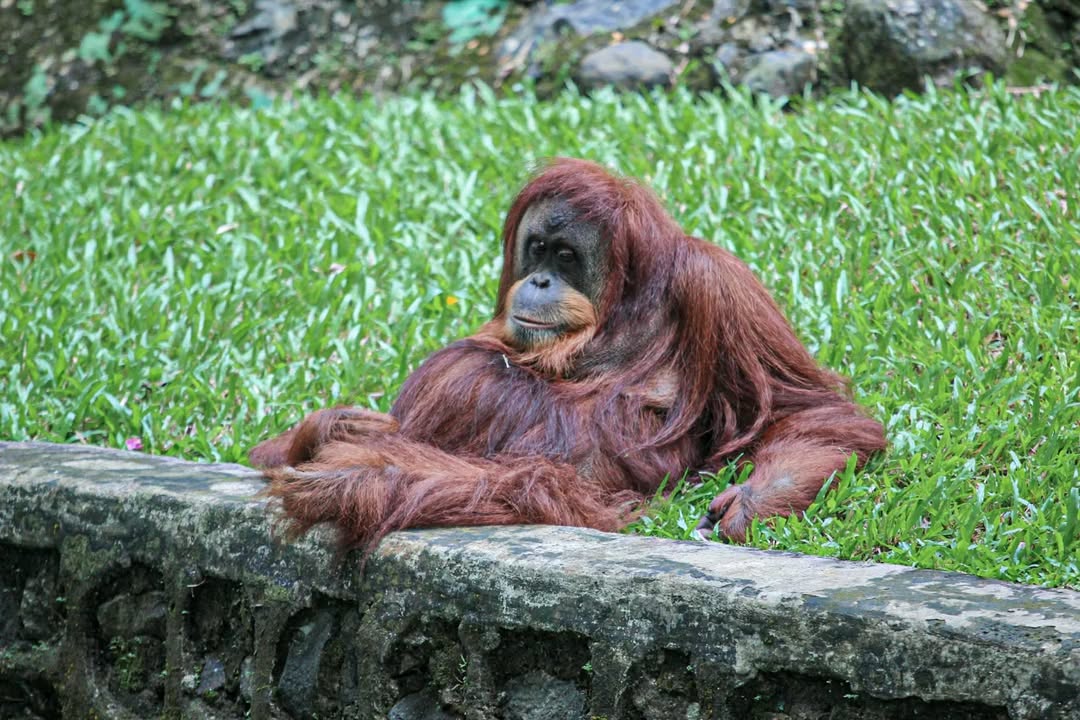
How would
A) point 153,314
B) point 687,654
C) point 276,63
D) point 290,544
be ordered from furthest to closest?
point 276,63, point 153,314, point 290,544, point 687,654

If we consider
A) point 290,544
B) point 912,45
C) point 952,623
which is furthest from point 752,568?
point 912,45

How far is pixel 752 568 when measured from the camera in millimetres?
2146

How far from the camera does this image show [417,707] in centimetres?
244

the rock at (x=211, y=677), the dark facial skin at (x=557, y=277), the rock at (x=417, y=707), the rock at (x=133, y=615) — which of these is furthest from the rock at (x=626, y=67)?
the rock at (x=417, y=707)

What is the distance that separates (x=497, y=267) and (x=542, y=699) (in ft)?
9.18

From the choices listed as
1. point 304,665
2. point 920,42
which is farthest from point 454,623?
point 920,42

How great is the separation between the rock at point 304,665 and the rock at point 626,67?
4.68 metres

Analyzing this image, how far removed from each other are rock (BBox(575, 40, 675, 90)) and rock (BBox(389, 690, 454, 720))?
15.9 ft

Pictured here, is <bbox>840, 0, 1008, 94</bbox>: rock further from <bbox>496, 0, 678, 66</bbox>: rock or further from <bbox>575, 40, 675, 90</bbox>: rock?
<bbox>496, 0, 678, 66</bbox>: rock

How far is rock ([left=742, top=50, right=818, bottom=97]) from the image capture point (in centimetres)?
648

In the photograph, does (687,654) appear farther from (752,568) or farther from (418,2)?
(418,2)

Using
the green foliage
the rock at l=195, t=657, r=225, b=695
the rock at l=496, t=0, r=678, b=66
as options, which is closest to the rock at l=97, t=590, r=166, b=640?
the rock at l=195, t=657, r=225, b=695

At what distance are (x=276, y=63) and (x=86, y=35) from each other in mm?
1336

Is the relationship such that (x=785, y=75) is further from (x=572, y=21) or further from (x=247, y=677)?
(x=247, y=677)
